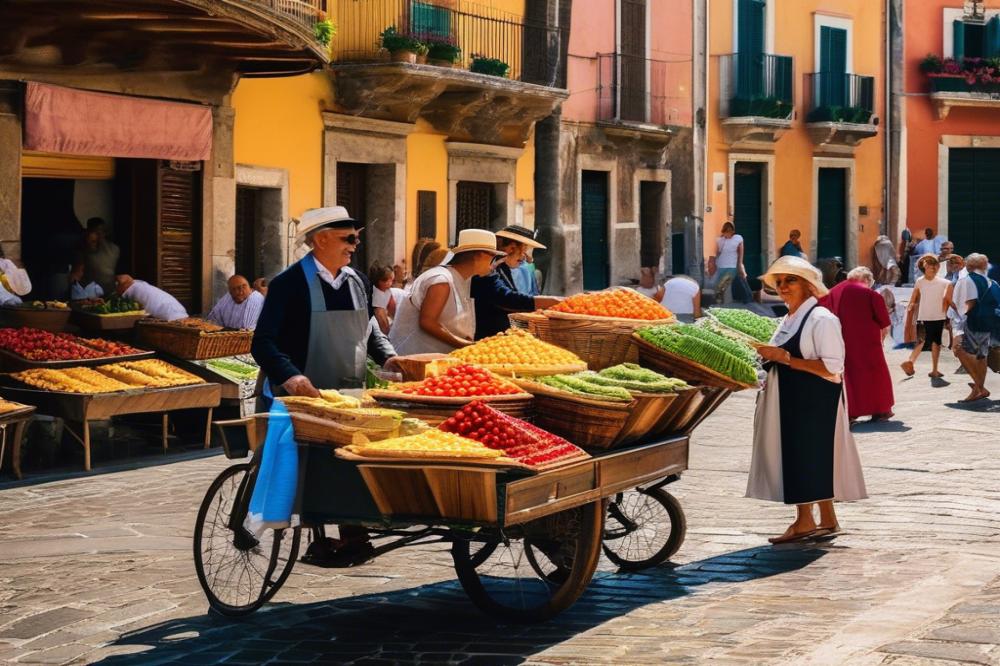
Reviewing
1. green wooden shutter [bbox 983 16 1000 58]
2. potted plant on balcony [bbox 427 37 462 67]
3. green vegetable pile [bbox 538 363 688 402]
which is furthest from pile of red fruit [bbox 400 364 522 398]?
green wooden shutter [bbox 983 16 1000 58]

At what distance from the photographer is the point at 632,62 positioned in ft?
99.5

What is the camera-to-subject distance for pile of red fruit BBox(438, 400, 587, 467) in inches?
287

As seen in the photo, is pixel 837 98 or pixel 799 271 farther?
pixel 837 98

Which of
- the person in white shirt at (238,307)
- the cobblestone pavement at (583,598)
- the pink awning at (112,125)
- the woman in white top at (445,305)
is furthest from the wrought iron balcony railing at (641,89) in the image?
the woman in white top at (445,305)

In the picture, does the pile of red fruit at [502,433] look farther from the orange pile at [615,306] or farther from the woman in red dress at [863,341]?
the woman in red dress at [863,341]

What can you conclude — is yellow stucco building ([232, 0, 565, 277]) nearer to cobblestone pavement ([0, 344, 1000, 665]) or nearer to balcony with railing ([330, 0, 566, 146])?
balcony with railing ([330, 0, 566, 146])

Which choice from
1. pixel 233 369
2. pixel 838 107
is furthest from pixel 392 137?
pixel 838 107

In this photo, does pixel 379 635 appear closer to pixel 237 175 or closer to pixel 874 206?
pixel 237 175

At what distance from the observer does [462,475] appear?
23.1 ft

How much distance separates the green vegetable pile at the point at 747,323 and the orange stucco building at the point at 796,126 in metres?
22.5

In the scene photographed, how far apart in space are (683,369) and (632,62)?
71.7 ft

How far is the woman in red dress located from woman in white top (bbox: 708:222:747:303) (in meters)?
14.8

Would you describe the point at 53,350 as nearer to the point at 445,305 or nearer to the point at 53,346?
the point at 53,346

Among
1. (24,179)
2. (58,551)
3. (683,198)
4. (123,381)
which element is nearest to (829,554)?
(58,551)
